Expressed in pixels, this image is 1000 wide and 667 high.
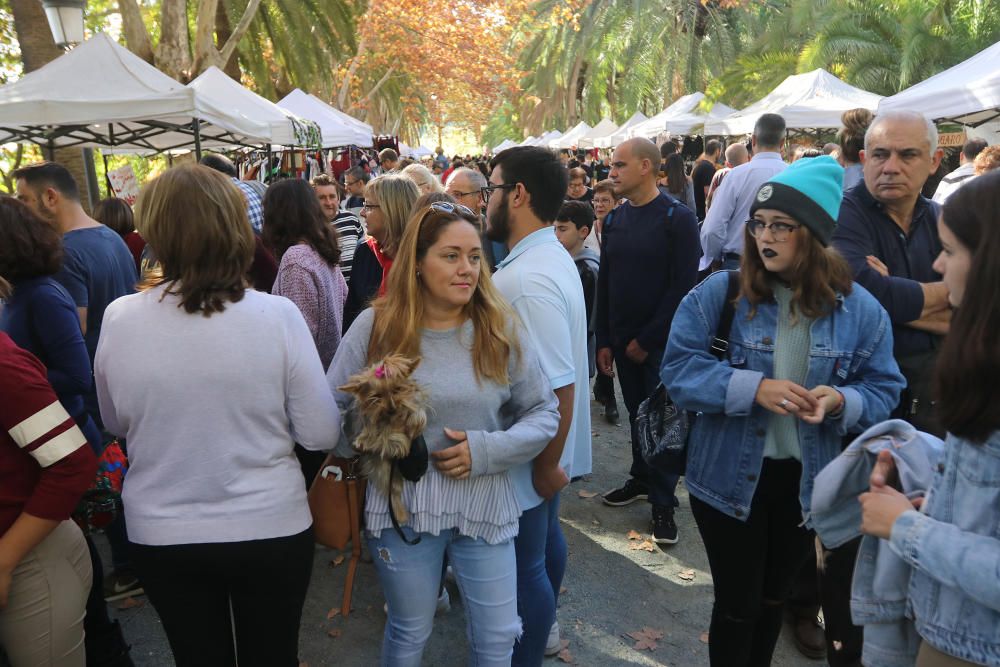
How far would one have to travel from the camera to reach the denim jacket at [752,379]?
95.5 inches

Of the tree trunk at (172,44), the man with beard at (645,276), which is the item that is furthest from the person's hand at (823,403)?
the tree trunk at (172,44)

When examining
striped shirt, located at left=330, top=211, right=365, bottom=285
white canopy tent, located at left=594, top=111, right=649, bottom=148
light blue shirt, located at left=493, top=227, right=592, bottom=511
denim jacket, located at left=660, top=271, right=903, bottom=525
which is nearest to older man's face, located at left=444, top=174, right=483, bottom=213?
striped shirt, located at left=330, top=211, right=365, bottom=285

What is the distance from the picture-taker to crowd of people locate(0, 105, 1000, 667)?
5.57ft

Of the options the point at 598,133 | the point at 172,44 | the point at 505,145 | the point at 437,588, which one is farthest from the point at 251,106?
the point at 505,145

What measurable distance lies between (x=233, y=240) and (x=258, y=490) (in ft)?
2.36

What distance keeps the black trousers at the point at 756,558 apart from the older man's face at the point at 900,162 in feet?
3.95

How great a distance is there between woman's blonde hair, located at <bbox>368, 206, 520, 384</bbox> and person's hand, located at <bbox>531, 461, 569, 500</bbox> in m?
0.42

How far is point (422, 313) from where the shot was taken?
93.4 inches

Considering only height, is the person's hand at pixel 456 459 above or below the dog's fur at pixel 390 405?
below

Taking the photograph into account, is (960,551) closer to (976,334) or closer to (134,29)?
(976,334)

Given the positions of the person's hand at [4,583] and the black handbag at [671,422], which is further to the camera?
the black handbag at [671,422]

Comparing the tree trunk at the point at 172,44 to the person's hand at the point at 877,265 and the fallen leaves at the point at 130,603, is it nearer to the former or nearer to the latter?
the fallen leaves at the point at 130,603

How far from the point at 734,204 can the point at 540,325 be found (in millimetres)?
4037

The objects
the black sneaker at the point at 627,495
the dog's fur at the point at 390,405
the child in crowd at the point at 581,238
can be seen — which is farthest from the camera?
the child in crowd at the point at 581,238
